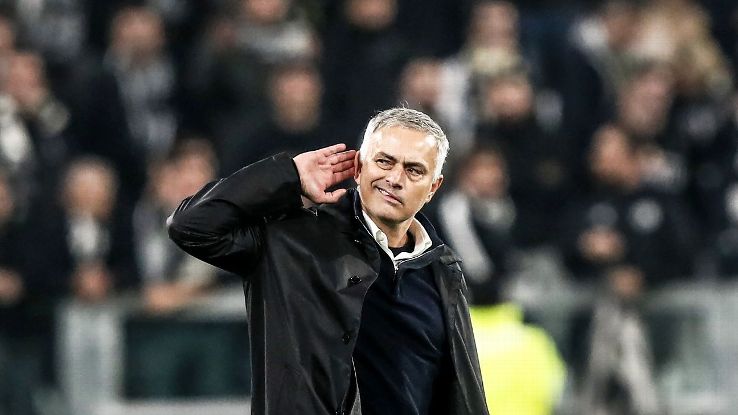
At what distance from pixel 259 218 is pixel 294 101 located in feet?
14.4

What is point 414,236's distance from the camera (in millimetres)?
3740

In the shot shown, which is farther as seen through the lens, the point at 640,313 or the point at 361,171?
the point at 640,313

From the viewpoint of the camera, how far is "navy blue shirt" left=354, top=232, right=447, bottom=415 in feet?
11.7

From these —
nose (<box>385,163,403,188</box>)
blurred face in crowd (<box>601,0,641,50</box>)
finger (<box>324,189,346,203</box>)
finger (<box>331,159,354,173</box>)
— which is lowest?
blurred face in crowd (<box>601,0,641,50</box>)

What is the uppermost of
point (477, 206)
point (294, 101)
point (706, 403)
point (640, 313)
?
point (294, 101)

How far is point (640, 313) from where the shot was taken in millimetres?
7840

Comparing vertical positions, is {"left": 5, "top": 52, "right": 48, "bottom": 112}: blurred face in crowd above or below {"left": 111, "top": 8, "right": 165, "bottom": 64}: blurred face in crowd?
below

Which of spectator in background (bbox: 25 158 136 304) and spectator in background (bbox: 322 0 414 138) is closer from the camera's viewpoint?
spectator in background (bbox: 25 158 136 304)

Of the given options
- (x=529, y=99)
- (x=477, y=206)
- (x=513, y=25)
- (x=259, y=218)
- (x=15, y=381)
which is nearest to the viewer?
(x=259, y=218)

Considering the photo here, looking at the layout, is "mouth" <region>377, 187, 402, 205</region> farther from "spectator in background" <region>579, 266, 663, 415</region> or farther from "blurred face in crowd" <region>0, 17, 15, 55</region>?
"blurred face in crowd" <region>0, 17, 15, 55</region>

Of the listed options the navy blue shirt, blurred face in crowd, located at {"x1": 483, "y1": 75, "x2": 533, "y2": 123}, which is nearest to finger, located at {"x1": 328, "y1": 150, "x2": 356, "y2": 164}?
the navy blue shirt

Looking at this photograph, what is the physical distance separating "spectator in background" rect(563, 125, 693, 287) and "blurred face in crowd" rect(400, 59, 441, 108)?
1.00 meters

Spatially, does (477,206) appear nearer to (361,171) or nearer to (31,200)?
(31,200)

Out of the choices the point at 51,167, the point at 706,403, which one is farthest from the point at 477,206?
the point at 51,167
